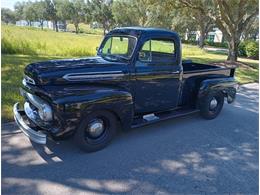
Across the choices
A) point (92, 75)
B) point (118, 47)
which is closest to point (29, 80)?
point (92, 75)

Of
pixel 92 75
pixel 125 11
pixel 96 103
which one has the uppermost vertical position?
pixel 125 11

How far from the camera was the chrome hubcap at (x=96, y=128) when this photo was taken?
4.00m

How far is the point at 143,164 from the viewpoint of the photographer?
12.6ft

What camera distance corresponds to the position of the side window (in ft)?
15.0

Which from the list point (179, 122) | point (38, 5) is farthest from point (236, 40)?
point (38, 5)

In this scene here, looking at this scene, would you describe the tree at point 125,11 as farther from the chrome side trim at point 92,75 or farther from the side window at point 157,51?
the chrome side trim at point 92,75

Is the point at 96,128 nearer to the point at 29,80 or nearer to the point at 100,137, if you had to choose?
the point at 100,137

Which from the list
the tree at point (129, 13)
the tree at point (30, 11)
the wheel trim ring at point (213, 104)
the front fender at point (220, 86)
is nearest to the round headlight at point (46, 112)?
the front fender at point (220, 86)

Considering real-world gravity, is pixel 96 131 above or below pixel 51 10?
below

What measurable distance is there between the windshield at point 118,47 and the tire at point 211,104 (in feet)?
6.58

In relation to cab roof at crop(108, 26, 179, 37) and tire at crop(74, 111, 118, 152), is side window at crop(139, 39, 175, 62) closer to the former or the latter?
cab roof at crop(108, 26, 179, 37)

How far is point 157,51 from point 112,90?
53.7 inches

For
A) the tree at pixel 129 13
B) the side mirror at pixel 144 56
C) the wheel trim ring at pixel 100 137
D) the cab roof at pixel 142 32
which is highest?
the tree at pixel 129 13

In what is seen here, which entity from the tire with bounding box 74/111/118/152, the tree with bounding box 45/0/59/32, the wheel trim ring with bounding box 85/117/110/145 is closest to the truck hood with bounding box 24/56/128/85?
the tire with bounding box 74/111/118/152
